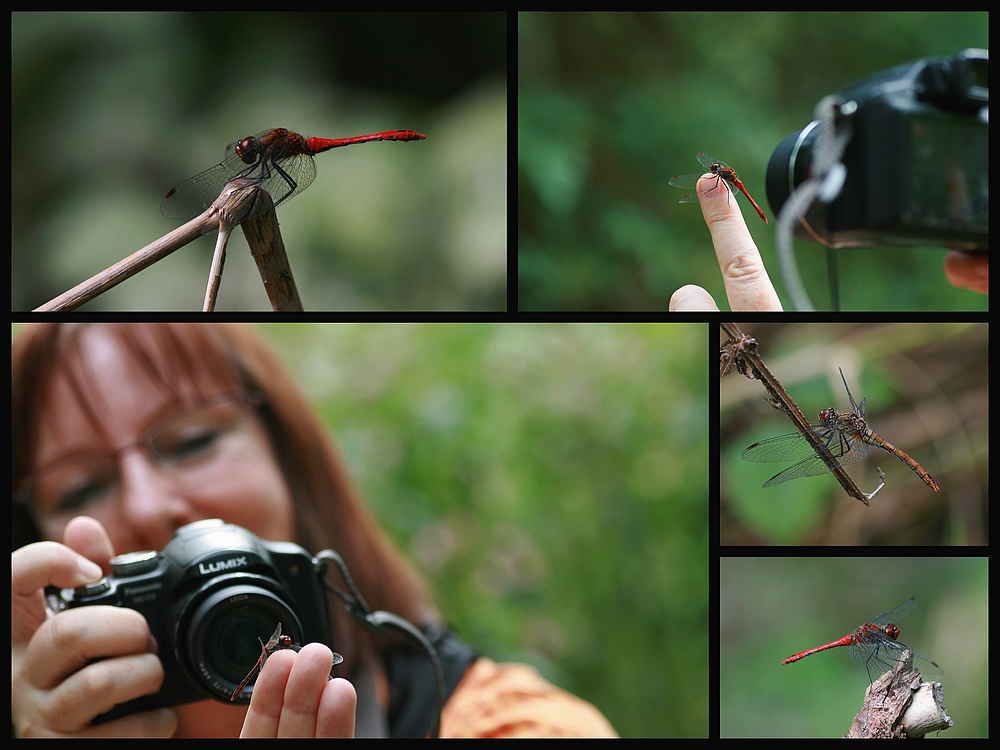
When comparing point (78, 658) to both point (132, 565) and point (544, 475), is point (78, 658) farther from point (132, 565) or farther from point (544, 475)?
point (544, 475)

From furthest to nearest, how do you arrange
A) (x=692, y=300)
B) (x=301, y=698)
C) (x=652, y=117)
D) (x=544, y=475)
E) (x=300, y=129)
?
(x=544, y=475)
(x=652, y=117)
(x=300, y=129)
(x=692, y=300)
(x=301, y=698)

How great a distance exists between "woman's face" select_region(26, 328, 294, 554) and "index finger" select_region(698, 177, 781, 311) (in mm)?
423

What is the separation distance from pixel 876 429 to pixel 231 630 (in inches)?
19.6

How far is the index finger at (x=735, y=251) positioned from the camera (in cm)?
51

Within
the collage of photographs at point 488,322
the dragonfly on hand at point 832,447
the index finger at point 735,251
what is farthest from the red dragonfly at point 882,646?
the index finger at point 735,251

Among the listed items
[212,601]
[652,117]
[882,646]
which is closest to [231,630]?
[212,601]

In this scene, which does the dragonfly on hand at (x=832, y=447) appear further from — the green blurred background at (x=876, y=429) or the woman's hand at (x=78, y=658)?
the woman's hand at (x=78, y=658)

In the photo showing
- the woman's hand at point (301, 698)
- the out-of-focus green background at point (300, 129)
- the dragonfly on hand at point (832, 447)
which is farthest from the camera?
the out-of-focus green background at point (300, 129)

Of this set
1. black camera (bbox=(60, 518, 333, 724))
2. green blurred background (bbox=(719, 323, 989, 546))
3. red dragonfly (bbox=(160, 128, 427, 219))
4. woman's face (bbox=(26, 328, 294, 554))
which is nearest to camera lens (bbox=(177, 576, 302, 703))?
black camera (bbox=(60, 518, 333, 724))

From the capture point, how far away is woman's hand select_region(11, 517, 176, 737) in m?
0.50

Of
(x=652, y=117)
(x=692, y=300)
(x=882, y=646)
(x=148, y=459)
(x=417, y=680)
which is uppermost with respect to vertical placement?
(x=652, y=117)

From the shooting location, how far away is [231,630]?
1.64 feet

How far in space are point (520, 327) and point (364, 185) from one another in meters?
0.30

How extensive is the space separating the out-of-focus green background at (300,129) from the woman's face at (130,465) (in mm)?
101
